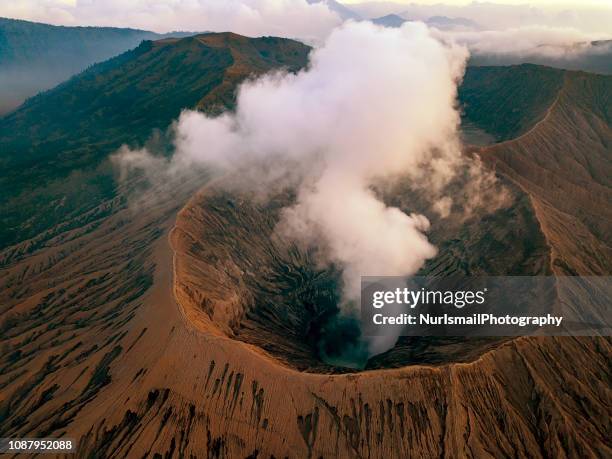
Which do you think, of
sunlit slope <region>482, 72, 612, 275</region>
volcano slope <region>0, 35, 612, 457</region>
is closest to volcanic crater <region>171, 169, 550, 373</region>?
volcano slope <region>0, 35, 612, 457</region>

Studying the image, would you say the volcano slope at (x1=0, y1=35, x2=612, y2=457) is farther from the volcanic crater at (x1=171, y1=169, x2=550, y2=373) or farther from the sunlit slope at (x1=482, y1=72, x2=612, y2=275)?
the sunlit slope at (x1=482, y1=72, x2=612, y2=275)

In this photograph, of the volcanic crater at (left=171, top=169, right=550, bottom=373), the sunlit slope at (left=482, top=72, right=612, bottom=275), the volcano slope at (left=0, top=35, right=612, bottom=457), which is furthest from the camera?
the sunlit slope at (left=482, top=72, right=612, bottom=275)

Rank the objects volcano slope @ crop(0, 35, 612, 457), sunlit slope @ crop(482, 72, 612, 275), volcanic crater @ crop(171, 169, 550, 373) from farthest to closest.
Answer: sunlit slope @ crop(482, 72, 612, 275) → volcanic crater @ crop(171, 169, 550, 373) → volcano slope @ crop(0, 35, 612, 457)

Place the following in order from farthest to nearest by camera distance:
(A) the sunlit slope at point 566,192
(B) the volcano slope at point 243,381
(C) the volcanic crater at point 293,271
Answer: (A) the sunlit slope at point 566,192 → (C) the volcanic crater at point 293,271 → (B) the volcano slope at point 243,381

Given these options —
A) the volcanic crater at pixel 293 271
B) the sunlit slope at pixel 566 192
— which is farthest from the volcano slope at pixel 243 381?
the sunlit slope at pixel 566 192

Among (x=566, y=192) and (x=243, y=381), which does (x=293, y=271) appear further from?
(x=566, y=192)

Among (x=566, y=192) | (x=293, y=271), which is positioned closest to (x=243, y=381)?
(x=293, y=271)

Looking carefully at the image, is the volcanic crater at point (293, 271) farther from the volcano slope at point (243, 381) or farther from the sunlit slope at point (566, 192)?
the sunlit slope at point (566, 192)

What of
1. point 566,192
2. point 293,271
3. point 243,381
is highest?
Answer: point 243,381

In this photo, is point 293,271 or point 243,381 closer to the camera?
point 243,381

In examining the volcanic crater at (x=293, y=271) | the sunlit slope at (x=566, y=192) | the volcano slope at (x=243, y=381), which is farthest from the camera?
the sunlit slope at (x=566, y=192)

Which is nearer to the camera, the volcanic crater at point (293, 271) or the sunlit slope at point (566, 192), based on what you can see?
the volcanic crater at point (293, 271)
